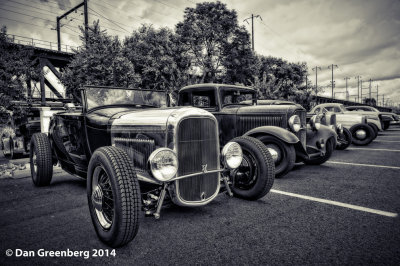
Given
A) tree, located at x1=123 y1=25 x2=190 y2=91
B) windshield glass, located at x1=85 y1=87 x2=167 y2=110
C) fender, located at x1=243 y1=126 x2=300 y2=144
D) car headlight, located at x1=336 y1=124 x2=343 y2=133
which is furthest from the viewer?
tree, located at x1=123 y1=25 x2=190 y2=91

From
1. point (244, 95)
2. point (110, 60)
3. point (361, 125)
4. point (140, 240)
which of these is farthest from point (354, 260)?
point (110, 60)

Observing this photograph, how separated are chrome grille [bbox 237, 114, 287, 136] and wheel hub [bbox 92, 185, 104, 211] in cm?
356

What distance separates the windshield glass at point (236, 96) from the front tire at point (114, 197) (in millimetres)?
3466

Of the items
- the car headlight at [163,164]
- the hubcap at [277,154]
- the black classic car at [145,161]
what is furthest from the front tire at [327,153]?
the car headlight at [163,164]

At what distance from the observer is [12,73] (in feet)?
37.7

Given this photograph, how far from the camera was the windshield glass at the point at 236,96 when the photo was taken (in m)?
5.32

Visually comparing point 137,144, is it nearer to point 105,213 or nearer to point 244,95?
point 105,213

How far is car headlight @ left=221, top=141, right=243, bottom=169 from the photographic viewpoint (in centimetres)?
270

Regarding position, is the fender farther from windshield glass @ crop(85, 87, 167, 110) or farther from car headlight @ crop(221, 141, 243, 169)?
windshield glass @ crop(85, 87, 167, 110)

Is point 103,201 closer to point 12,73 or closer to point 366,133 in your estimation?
point 366,133

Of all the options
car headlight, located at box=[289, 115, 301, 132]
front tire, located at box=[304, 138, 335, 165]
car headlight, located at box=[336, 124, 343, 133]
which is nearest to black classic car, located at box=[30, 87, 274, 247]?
car headlight, located at box=[289, 115, 301, 132]

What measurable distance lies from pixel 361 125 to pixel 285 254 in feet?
30.9

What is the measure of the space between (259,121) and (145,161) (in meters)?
3.20

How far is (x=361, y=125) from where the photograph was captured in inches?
369
